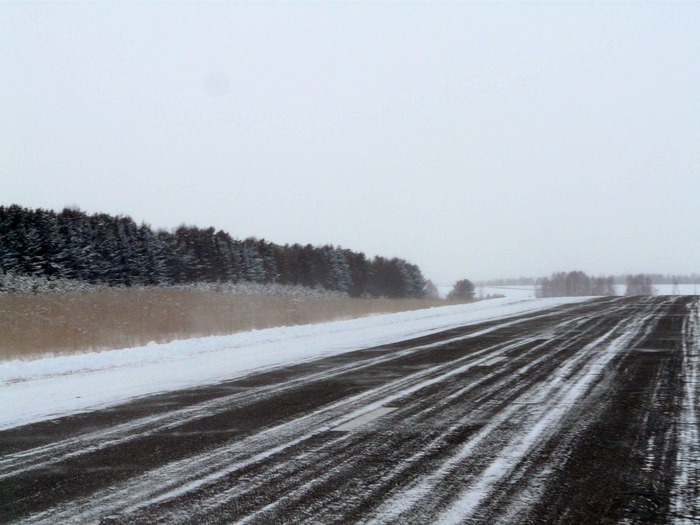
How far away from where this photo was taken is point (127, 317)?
19.8 metres

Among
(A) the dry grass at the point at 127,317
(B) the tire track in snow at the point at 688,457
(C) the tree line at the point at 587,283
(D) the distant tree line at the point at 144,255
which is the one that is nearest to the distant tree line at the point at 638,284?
(C) the tree line at the point at 587,283

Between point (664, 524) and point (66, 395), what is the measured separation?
8.00 metres

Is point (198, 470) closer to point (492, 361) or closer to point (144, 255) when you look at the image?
point (492, 361)

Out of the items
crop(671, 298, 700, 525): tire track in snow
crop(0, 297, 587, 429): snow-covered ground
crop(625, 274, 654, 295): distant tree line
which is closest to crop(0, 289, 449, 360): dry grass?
crop(0, 297, 587, 429): snow-covered ground

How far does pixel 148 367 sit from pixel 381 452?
26.9 feet

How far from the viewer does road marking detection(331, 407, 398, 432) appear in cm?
624

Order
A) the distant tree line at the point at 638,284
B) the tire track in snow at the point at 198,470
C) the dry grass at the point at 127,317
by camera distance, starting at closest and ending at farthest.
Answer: the tire track in snow at the point at 198,470, the dry grass at the point at 127,317, the distant tree line at the point at 638,284

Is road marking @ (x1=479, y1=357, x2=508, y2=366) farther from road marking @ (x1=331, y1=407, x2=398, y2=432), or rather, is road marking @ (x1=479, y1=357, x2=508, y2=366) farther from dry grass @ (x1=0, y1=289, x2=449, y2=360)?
dry grass @ (x1=0, y1=289, x2=449, y2=360)

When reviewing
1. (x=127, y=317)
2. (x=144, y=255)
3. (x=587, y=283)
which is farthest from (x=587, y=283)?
(x=127, y=317)

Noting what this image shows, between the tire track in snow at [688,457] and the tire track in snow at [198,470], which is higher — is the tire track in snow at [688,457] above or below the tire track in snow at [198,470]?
above

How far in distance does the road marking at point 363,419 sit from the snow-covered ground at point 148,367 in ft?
11.7

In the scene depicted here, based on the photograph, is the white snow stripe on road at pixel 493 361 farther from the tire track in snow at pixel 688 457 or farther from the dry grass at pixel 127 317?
the dry grass at pixel 127 317

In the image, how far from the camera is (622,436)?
5727 mm

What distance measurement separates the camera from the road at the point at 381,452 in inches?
156
